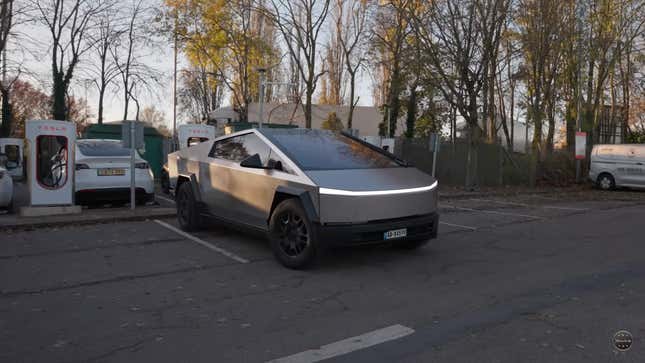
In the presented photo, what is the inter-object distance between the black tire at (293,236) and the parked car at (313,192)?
11 mm

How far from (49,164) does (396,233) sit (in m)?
7.14

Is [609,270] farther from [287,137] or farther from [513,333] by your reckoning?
[287,137]

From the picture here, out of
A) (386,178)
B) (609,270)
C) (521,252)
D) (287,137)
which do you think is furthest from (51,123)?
(609,270)

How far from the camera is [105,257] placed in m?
6.67

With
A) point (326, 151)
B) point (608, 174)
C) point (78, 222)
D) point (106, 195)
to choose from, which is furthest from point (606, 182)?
point (78, 222)

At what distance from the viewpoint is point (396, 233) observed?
6.00 m

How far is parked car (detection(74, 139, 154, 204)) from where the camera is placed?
988 cm

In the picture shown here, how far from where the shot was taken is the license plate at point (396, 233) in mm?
5918

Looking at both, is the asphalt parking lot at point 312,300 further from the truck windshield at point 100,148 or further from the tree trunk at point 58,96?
the tree trunk at point 58,96

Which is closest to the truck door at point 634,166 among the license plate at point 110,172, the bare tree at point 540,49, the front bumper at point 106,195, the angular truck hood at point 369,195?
the bare tree at point 540,49

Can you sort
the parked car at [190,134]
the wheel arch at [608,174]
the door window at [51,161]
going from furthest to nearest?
the wheel arch at [608,174] → the parked car at [190,134] → the door window at [51,161]

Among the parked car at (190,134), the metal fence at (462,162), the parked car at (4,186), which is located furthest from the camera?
the metal fence at (462,162)

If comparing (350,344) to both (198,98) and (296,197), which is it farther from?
(198,98)

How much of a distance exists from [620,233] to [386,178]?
536cm
